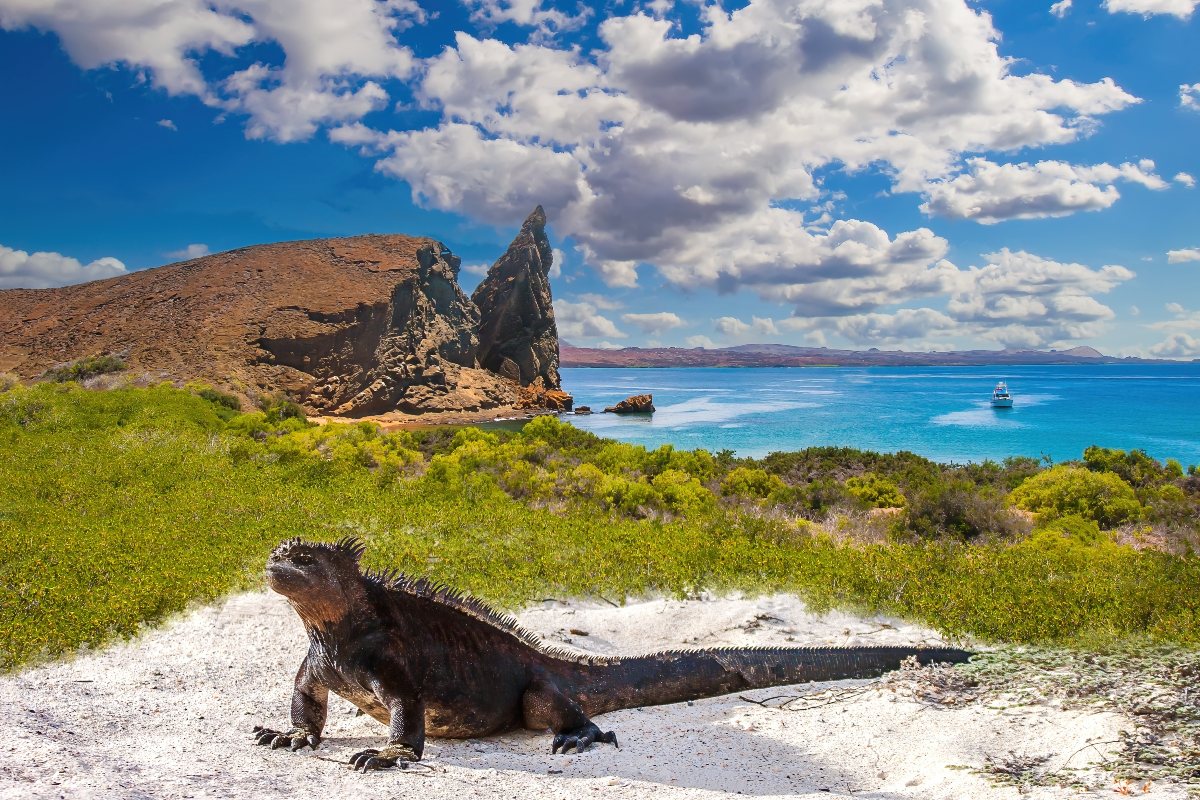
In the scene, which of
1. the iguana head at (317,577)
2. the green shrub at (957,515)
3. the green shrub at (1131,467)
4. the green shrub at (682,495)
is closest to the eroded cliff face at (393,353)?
the green shrub at (682,495)

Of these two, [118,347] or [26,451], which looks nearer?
[26,451]

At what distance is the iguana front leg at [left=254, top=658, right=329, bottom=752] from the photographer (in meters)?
4.36

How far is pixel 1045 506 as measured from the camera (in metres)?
16.1

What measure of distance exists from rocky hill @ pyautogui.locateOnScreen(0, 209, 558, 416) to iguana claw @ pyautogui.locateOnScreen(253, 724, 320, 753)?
45066 millimetres

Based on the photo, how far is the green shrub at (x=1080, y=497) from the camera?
15219mm

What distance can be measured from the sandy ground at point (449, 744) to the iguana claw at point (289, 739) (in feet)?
0.23

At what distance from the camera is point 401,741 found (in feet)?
13.6

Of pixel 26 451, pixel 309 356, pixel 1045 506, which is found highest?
pixel 309 356

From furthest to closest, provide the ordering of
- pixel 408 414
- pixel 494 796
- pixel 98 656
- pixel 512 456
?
pixel 408 414, pixel 512 456, pixel 98 656, pixel 494 796

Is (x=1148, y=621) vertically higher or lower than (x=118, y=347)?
lower

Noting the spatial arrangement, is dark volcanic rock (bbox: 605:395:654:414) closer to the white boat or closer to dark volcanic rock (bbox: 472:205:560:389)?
dark volcanic rock (bbox: 472:205:560:389)

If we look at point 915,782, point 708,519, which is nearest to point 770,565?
point 708,519

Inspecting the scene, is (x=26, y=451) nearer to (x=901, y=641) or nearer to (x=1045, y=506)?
(x=901, y=641)

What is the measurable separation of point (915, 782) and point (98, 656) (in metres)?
6.05
